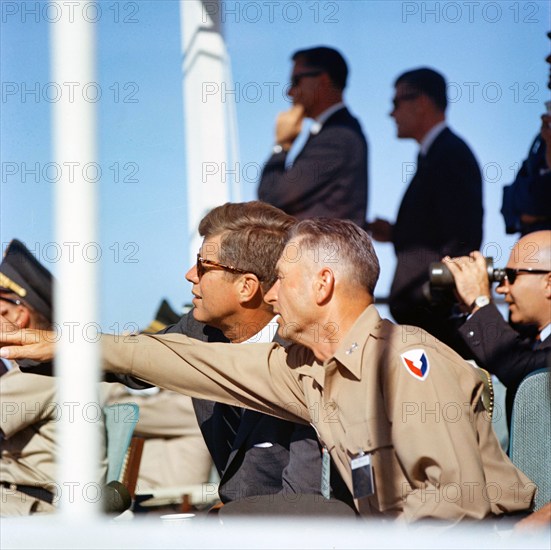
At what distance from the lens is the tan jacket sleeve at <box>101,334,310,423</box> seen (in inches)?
96.6

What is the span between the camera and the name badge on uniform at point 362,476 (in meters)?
2.01

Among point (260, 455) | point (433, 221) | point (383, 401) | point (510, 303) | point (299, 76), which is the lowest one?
point (260, 455)

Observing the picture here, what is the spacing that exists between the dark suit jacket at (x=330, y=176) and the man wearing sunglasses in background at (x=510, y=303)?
64 cm

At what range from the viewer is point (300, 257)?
244 cm

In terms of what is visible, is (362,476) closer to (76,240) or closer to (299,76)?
(76,240)

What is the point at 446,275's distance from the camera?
3070mm

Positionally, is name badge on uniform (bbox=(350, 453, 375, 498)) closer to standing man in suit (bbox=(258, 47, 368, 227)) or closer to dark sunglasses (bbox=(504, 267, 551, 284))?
A: dark sunglasses (bbox=(504, 267, 551, 284))

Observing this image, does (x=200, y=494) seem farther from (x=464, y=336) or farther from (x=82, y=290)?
(x=82, y=290)

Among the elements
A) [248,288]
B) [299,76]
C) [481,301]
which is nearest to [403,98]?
[299,76]

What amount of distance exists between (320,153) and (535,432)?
1.61m

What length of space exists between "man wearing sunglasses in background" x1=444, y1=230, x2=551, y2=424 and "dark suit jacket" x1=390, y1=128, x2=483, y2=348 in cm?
35

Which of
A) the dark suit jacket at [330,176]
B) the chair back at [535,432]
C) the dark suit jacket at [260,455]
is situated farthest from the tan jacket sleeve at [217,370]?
the dark suit jacket at [330,176]

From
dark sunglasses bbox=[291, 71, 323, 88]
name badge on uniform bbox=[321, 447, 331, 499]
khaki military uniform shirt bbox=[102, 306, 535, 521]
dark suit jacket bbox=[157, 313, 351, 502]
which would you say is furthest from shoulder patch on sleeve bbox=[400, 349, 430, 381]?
dark sunglasses bbox=[291, 71, 323, 88]

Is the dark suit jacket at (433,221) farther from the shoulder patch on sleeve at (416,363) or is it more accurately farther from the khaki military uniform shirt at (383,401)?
the shoulder patch on sleeve at (416,363)
